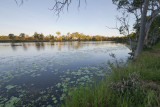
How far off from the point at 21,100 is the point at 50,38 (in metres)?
107

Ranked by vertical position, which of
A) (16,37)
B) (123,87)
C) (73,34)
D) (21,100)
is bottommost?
(21,100)

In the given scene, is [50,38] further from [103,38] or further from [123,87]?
[123,87]

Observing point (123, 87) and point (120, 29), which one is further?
point (120, 29)

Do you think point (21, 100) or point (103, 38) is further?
point (103, 38)

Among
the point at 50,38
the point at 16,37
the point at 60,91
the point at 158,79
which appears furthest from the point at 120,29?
the point at 16,37

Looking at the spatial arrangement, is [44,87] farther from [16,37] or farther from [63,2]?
[16,37]

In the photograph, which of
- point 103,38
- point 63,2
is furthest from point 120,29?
point 103,38

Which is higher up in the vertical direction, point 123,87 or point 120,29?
point 120,29

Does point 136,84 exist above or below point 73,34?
below

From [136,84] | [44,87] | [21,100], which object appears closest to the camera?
[136,84]

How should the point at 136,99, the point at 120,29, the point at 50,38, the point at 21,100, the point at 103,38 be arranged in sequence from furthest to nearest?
the point at 103,38
the point at 50,38
the point at 120,29
the point at 21,100
the point at 136,99

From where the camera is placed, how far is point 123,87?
6.58 feet

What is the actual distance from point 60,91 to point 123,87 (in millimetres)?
Result: 3266

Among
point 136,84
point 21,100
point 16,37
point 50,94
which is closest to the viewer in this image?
point 136,84
